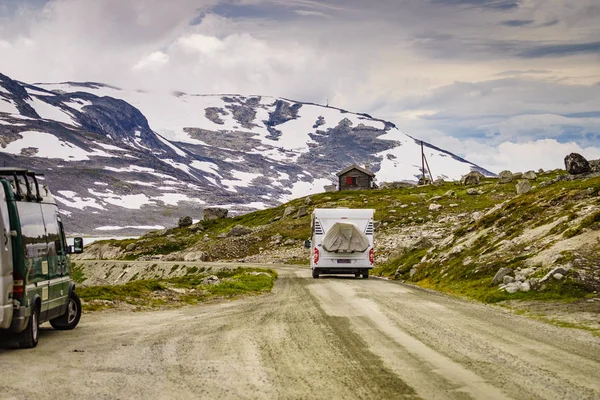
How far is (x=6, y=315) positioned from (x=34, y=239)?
222 centimetres

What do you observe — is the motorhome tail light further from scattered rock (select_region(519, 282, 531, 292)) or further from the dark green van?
scattered rock (select_region(519, 282, 531, 292))

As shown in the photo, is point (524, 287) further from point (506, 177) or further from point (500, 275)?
point (506, 177)

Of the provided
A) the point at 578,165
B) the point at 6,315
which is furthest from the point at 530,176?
the point at 6,315

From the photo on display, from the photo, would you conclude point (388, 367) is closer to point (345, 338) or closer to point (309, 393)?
point (309, 393)

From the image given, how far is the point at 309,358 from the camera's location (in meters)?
13.2

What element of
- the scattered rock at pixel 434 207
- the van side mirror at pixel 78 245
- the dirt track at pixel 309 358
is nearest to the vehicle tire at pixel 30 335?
the dirt track at pixel 309 358

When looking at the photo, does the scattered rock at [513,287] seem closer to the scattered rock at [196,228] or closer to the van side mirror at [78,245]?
the van side mirror at [78,245]

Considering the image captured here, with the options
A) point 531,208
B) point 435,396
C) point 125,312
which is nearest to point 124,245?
point 531,208

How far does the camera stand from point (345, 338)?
15758mm

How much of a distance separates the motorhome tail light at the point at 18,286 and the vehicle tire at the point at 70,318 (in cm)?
388

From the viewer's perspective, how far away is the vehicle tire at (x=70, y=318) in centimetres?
1823

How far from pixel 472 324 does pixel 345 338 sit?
176 inches

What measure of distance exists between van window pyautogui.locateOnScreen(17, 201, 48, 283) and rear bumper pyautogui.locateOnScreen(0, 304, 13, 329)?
1090mm

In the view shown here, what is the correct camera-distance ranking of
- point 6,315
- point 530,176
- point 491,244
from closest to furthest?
point 6,315
point 491,244
point 530,176
